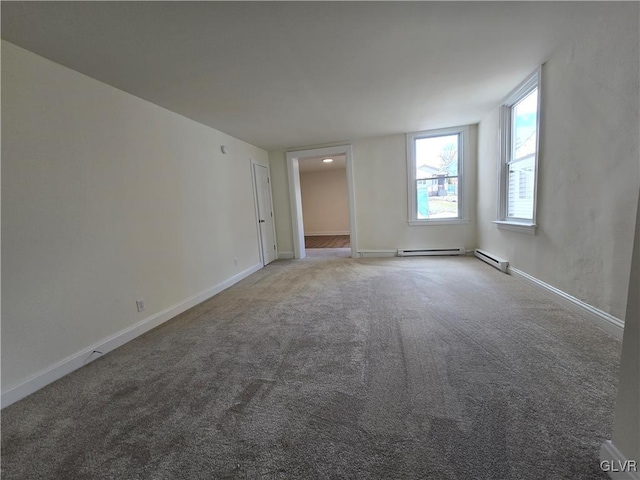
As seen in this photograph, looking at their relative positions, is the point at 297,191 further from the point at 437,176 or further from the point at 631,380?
the point at 631,380

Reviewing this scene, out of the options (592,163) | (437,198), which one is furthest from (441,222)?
(592,163)

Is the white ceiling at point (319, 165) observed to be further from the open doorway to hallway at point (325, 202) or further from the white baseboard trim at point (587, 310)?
the white baseboard trim at point (587, 310)

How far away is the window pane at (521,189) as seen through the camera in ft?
10.5

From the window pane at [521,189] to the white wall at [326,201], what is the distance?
5822 millimetres

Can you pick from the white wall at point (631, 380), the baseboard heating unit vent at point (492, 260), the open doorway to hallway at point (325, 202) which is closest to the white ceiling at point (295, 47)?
the white wall at point (631, 380)

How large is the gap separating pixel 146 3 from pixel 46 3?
1.73 feet

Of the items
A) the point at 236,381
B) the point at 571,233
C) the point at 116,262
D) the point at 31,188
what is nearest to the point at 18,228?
the point at 31,188

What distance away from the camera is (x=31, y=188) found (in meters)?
1.85

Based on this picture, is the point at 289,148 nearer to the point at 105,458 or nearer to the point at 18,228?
the point at 18,228

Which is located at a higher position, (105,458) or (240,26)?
(240,26)

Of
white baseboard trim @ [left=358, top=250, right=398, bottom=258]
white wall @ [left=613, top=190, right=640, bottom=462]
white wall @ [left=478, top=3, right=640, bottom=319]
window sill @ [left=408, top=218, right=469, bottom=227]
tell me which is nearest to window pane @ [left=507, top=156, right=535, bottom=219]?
white wall @ [left=478, top=3, right=640, bottom=319]

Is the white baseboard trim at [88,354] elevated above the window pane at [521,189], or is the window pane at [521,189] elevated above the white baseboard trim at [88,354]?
the window pane at [521,189]

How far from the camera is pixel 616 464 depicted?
1.01m

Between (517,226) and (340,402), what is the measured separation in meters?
3.16
